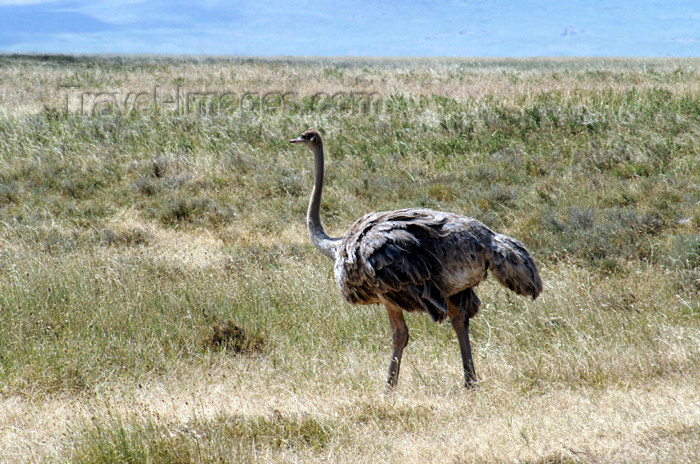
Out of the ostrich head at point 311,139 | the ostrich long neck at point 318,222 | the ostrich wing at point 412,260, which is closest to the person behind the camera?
the ostrich wing at point 412,260

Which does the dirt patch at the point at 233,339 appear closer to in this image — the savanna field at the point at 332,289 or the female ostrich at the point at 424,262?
the savanna field at the point at 332,289

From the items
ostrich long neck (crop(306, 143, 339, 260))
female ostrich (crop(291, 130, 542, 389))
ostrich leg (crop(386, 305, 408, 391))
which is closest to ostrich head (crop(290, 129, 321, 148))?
ostrich long neck (crop(306, 143, 339, 260))

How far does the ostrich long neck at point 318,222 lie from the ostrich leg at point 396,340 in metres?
0.66

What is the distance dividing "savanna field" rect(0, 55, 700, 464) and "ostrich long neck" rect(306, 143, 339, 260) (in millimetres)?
1005

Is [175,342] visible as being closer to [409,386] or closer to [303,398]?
[303,398]

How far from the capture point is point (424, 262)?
4.77 metres

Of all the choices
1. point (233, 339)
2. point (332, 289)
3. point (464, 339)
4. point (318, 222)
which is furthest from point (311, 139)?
point (464, 339)

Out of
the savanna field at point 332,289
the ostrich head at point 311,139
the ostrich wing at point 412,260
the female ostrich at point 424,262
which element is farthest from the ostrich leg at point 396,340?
the ostrich head at point 311,139

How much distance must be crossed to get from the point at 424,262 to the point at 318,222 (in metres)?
1.32

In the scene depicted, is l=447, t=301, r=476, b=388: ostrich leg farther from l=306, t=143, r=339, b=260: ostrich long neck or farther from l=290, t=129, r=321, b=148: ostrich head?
l=290, t=129, r=321, b=148: ostrich head

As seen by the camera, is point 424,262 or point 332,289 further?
point 332,289

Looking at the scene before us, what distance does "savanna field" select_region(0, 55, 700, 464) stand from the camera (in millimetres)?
4262

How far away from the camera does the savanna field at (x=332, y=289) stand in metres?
4.26

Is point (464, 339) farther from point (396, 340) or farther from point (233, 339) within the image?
point (233, 339)
